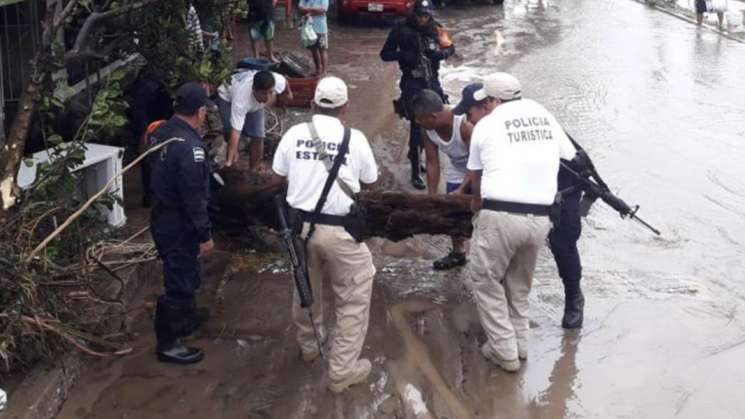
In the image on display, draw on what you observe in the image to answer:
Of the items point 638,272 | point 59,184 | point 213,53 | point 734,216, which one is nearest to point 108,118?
point 59,184

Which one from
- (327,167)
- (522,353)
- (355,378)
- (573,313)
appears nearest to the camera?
(327,167)

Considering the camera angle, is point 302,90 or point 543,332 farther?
point 302,90

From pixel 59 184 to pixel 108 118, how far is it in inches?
21.6

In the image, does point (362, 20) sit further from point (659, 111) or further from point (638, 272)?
point (638, 272)

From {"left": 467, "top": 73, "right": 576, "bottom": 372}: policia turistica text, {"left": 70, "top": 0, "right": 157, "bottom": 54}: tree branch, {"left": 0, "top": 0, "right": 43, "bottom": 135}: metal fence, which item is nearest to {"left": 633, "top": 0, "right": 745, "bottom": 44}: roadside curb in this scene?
{"left": 467, "top": 73, "right": 576, "bottom": 372}: policia turistica text

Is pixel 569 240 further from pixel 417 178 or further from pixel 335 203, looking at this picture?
pixel 417 178

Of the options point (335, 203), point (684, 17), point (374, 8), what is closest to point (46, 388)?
point (335, 203)

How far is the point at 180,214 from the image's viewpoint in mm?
5250

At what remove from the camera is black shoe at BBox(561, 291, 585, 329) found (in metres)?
6.23

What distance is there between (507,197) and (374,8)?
42.9ft

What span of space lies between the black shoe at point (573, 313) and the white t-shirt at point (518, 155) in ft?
3.60

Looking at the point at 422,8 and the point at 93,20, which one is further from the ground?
the point at 93,20

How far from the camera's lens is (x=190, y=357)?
5543 mm

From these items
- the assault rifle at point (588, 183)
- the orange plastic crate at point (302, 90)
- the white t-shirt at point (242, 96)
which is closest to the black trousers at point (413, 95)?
the white t-shirt at point (242, 96)
